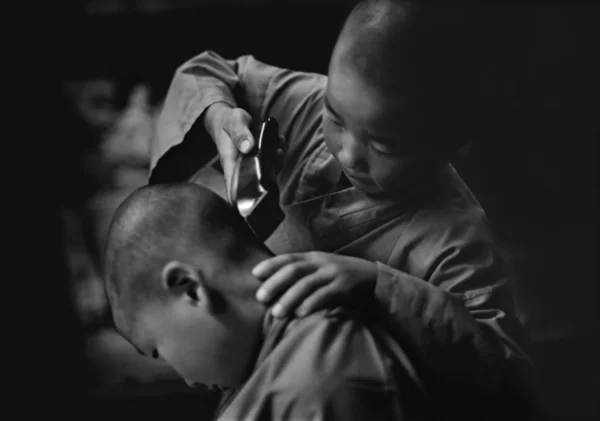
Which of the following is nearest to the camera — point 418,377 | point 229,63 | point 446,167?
point 418,377

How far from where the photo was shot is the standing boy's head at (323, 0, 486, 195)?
810mm

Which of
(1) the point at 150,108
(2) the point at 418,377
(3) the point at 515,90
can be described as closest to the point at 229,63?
(1) the point at 150,108

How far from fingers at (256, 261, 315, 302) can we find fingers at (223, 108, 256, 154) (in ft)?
0.52

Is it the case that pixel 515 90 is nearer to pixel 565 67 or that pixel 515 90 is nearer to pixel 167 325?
pixel 565 67

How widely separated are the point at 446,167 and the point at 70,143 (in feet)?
1.67

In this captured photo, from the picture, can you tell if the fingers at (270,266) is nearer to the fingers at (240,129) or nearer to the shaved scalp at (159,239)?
the shaved scalp at (159,239)

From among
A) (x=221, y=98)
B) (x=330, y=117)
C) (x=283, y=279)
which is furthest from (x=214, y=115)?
(x=283, y=279)

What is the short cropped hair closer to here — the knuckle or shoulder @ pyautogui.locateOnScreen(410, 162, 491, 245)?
shoulder @ pyautogui.locateOnScreen(410, 162, 491, 245)

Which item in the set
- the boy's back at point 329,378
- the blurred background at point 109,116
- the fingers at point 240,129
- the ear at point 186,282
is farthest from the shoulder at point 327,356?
the blurred background at point 109,116

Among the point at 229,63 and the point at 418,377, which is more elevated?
the point at 229,63

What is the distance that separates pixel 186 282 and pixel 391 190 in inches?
10.1

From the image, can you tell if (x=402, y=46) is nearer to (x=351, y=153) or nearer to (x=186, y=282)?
(x=351, y=153)

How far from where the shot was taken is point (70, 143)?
104cm

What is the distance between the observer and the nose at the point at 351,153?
86cm
